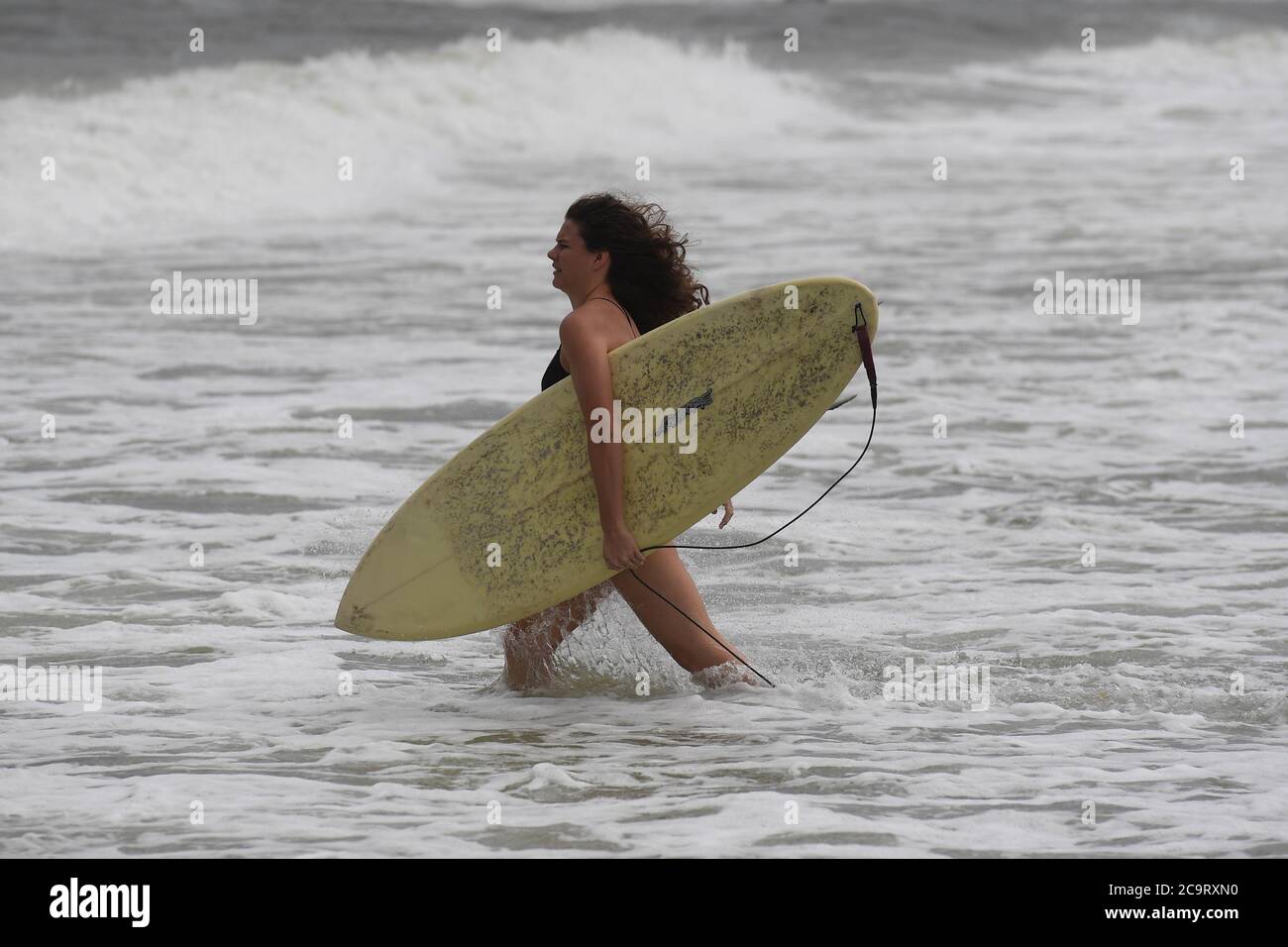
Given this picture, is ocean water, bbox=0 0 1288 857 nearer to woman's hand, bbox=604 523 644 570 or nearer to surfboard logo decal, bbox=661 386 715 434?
woman's hand, bbox=604 523 644 570

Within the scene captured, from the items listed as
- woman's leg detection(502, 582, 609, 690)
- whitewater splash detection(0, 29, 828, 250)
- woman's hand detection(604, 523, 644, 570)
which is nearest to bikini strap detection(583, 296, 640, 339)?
woman's hand detection(604, 523, 644, 570)

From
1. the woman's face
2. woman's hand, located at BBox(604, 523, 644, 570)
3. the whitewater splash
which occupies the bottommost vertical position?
woman's hand, located at BBox(604, 523, 644, 570)

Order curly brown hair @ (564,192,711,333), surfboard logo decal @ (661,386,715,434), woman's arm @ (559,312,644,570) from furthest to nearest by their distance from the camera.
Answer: surfboard logo decal @ (661,386,715,434) → curly brown hair @ (564,192,711,333) → woman's arm @ (559,312,644,570)

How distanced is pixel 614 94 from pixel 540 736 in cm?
2196

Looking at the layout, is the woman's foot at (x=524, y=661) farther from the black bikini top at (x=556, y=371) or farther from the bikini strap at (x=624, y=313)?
the bikini strap at (x=624, y=313)

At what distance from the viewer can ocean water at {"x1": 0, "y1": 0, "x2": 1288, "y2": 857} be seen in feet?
12.2

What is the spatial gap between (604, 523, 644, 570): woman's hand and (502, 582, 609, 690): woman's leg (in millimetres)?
339

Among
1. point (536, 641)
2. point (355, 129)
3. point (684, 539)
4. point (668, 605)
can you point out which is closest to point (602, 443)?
point (668, 605)

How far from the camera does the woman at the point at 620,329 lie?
4.19 metres

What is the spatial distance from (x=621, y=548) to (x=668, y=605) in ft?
0.74
